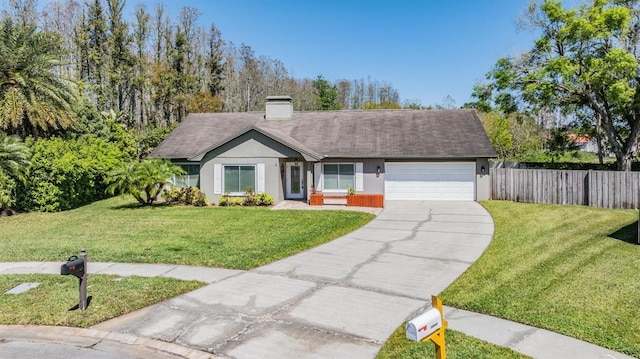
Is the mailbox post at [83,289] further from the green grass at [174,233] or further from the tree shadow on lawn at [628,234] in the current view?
the tree shadow on lawn at [628,234]

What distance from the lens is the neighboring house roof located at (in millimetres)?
20938

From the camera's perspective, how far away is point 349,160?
70.6 feet

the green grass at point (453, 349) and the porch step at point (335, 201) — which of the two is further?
the porch step at point (335, 201)

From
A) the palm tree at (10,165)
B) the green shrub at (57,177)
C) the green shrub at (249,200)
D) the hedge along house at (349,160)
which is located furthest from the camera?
the hedge along house at (349,160)

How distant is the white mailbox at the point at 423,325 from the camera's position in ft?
11.1

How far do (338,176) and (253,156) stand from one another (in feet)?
15.1

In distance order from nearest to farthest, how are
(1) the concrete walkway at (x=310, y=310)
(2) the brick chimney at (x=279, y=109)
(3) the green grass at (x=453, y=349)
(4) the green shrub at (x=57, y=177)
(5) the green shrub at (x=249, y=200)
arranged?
(3) the green grass at (x=453, y=349) → (1) the concrete walkway at (x=310, y=310) → (4) the green shrub at (x=57, y=177) → (5) the green shrub at (x=249, y=200) → (2) the brick chimney at (x=279, y=109)

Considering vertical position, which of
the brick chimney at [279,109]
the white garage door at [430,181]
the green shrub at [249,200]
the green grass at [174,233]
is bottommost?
the green grass at [174,233]

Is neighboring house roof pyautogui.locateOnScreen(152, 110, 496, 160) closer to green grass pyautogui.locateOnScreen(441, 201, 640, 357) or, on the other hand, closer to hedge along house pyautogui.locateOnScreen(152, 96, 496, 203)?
hedge along house pyautogui.locateOnScreen(152, 96, 496, 203)

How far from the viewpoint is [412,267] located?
9.21 meters

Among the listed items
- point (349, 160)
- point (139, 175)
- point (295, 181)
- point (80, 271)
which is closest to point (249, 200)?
point (295, 181)

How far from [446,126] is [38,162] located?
67.4 ft

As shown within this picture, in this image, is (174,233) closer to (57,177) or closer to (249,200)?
(249,200)

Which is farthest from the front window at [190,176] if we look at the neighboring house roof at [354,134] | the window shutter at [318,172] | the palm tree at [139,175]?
the window shutter at [318,172]
